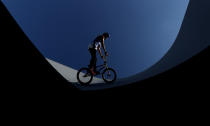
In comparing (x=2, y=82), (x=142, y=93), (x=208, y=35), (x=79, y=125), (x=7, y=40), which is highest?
(x=208, y=35)

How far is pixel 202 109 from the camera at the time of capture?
2963mm

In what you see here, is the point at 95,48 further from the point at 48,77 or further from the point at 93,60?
the point at 48,77

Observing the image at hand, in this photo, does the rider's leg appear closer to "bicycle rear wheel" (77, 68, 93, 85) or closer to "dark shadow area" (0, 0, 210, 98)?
"bicycle rear wheel" (77, 68, 93, 85)

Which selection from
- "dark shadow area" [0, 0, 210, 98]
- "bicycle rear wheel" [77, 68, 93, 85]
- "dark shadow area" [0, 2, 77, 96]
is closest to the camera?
"dark shadow area" [0, 2, 77, 96]

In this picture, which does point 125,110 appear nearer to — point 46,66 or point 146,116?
point 146,116

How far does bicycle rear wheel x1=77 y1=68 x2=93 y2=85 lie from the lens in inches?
261

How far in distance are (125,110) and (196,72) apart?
191 centimetres

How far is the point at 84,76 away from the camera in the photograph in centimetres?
671

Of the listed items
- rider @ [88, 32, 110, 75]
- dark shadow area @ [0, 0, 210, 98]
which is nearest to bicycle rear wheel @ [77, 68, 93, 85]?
rider @ [88, 32, 110, 75]

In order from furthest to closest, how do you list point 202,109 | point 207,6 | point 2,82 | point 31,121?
point 207,6 < point 202,109 < point 31,121 < point 2,82

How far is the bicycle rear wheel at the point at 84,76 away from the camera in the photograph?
21.7 ft

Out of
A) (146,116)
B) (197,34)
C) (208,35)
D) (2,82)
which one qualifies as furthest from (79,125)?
(197,34)

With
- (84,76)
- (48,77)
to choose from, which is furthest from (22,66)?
(84,76)

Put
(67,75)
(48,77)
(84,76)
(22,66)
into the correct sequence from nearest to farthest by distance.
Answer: (22,66) < (48,77) < (84,76) < (67,75)
